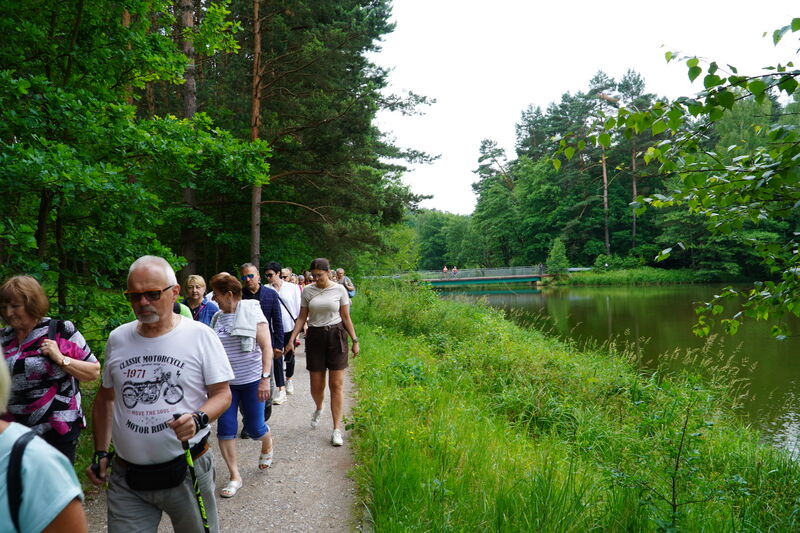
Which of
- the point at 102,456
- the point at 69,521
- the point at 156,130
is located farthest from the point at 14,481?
the point at 156,130

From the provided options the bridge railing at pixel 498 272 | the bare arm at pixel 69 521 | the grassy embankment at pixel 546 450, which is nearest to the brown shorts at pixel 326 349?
the grassy embankment at pixel 546 450

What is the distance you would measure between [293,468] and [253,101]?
10.4 m

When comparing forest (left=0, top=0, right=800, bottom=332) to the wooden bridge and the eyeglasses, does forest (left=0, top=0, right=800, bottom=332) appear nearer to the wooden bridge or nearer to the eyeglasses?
the eyeglasses

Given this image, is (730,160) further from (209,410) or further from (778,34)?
(209,410)

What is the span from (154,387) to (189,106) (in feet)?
34.2

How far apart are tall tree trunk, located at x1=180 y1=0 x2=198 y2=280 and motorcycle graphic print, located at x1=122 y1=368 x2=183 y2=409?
9.10 m

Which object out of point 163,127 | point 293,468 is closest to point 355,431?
point 293,468

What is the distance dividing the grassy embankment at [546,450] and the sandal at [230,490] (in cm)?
99

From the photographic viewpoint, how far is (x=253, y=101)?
11.9 metres

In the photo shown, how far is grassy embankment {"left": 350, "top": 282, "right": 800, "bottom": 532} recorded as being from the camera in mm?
3061

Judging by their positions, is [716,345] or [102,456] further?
[716,345]

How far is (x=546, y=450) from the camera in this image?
15.3 feet

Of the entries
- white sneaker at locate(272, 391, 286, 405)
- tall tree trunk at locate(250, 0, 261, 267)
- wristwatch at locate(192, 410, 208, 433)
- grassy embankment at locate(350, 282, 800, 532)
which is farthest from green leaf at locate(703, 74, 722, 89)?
tall tree trunk at locate(250, 0, 261, 267)

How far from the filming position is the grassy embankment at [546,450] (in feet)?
10.0
